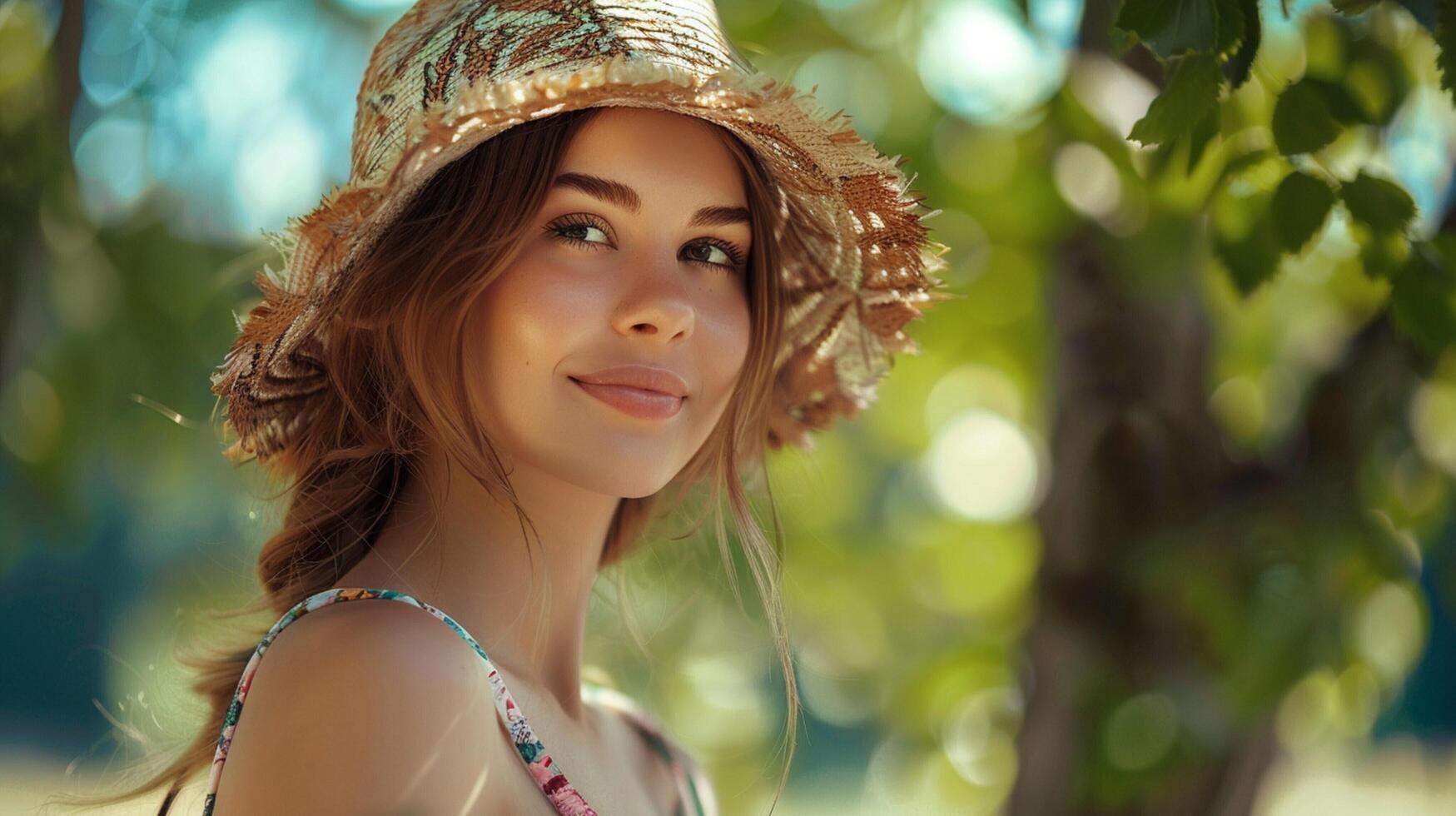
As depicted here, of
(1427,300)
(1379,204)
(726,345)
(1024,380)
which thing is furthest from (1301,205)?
(1024,380)

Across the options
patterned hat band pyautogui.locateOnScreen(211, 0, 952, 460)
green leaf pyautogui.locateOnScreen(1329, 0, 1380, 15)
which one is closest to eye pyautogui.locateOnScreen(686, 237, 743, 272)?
patterned hat band pyautogui.locateOnScreen(211, 0, 952, 460)

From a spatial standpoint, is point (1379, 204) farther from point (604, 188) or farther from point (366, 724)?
Answer: point (366, 724)

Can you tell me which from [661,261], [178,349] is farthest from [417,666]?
[178,349]

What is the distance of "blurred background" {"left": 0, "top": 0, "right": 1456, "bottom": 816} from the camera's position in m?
2.47

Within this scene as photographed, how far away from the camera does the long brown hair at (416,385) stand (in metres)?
1.79

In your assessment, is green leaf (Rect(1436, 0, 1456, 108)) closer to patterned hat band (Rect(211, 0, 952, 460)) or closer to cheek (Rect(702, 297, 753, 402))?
patterned hat band (Rect(211, 0, 952, 460))

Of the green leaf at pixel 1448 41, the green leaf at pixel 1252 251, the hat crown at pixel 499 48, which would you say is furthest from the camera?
the green leaf at pixel 1252 251

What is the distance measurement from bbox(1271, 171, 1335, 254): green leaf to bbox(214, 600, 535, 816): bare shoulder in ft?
3.58

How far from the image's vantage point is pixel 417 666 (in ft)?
5.04

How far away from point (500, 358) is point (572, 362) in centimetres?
10

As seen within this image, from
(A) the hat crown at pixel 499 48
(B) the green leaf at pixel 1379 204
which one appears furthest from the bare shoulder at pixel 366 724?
Answer: (B) the green leaf at pixel 1379 204

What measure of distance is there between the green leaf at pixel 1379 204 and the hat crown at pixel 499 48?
797 millimetres

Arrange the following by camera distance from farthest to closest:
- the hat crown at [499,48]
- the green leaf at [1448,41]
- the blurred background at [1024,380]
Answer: the blurred background at [1024,380] < the hat crown at [499,48] < the green leaf at [1448,41]

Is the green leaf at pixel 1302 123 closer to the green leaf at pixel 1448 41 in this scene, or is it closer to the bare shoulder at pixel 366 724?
the green leaf at pixel 1448 41
